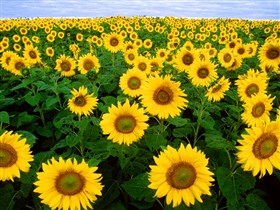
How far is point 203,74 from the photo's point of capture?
4.23 m

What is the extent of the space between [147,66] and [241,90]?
164 cm

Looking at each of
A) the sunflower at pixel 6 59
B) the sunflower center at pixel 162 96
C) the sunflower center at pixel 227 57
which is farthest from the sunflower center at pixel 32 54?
the sunflower center at pixel 162 96

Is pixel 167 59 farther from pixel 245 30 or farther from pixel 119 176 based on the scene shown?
pixel 245 30

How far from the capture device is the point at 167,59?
240 inches

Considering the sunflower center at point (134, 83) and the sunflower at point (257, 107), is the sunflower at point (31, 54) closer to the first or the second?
the sunflower center at point (134, 83)

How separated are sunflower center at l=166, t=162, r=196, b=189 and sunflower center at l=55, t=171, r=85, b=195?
1.87 feet

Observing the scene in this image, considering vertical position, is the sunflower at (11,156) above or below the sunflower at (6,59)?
below

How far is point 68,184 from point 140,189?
634mm

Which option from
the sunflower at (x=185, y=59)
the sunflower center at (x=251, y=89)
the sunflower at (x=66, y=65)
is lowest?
the sunflower center at (x=251, y=89)

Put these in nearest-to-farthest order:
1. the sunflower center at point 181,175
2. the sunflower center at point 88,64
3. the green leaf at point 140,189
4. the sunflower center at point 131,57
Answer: the sunflower center at point 181,175
the green leaf at point 140,189
the sunflower center at point 88,64
the sunflower center at point 131,57

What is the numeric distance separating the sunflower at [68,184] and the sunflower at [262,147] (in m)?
0.99

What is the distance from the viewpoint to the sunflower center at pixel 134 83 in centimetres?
427

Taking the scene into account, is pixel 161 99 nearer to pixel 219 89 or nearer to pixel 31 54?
pixel 219 89

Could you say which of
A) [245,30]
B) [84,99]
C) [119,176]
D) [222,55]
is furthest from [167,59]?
[245,30]
